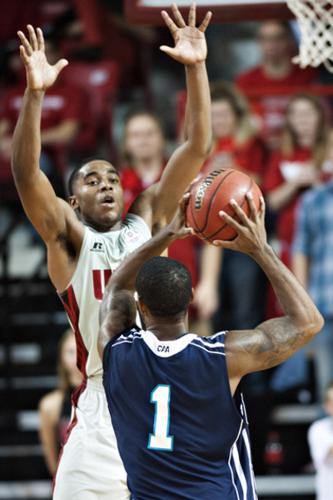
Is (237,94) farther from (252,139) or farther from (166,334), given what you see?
(166,334)

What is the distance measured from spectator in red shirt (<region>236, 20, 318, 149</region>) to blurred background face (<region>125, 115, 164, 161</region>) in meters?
1.16

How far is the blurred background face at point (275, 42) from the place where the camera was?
28.5ft

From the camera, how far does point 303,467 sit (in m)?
8.09

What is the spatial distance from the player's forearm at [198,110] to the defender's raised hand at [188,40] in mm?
39

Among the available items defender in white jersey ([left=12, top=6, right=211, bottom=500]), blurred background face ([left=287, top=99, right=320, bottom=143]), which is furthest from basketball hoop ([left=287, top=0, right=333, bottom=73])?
blurred background face ([left=287, top=99, right=320, bottom=143])

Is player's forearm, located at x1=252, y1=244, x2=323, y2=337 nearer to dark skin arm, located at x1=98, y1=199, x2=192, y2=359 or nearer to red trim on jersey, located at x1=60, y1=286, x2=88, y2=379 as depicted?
dark skin arm, located at x1=98, y1=199, x2=192, y2=359

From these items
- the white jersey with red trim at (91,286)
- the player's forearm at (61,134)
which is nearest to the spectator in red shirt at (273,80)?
the player's forearm at (61,134)

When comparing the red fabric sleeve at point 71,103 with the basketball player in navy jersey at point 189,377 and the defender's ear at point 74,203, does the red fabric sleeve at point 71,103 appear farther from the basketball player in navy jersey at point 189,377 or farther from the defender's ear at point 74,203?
the basketball player in navy jersey at point 189,377

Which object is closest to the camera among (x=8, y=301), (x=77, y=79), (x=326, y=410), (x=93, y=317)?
(x=93, y=317)

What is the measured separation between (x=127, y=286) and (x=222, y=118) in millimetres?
3737

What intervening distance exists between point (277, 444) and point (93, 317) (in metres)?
3.49

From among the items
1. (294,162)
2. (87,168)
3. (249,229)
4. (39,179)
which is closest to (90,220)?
(87,168)

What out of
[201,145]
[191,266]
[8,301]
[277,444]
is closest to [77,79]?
[8,301]

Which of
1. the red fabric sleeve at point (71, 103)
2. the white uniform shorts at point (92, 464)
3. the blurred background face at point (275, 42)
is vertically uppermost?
the blurred background face at point (275, 42)
